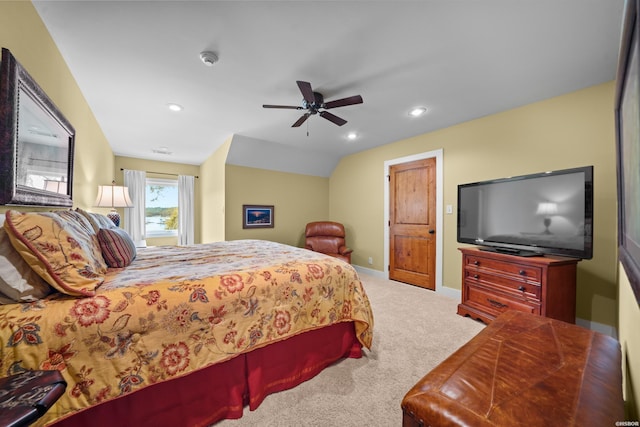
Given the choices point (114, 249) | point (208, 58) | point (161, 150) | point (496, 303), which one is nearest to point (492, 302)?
point (496, 303)

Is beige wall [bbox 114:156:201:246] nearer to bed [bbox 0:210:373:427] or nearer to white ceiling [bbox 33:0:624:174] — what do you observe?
white ceiling [bbox 33:0:624:174]

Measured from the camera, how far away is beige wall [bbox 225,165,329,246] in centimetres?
442

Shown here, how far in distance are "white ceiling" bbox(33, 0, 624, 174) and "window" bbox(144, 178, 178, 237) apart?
2.79 metres

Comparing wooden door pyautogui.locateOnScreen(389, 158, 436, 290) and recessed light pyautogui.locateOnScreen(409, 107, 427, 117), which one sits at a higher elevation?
recessed light pyautogui.locateOnScreen(409, 107, 427, 117)

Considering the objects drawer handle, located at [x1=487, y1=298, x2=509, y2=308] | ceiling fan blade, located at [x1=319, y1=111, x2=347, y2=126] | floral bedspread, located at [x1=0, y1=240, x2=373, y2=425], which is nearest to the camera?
floral bedspread, located at [x1=0, y1=240, x2=373, y2=425]

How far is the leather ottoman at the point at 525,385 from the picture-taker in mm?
711

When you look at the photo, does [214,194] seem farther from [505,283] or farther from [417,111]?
[505,283]

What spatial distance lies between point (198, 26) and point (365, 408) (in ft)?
8.89

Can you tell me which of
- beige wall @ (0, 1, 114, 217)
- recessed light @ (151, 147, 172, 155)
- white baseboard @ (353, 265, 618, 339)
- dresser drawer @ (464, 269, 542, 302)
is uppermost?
recessed light @ (151, 147, 172, 155)

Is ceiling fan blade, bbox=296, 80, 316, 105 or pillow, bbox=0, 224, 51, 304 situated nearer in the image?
pillow, bbox=0, 224, 51, 304

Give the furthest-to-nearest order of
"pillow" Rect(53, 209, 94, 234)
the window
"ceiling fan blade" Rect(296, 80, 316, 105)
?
1. the window
2. "ceiling fan blade" Rect(296, 80, 316, 105)
3. "pillow" Rect(53, 209, 94, 234)

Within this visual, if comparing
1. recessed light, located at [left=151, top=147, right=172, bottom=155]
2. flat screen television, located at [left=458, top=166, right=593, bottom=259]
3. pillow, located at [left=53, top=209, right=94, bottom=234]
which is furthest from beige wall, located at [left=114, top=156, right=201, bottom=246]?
flat screen television, located at [left=458, top=166, right=593, bottom=259]

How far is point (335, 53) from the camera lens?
6.22ft

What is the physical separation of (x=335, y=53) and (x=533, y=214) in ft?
7.86
